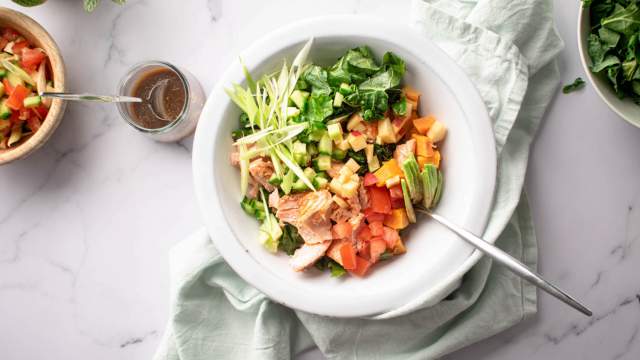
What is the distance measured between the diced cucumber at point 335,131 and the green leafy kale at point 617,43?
0.79 m

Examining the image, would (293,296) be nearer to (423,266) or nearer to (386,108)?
(423,266)

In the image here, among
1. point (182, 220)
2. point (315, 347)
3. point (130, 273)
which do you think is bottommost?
point (315, 347)

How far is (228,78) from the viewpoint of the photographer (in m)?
1.82

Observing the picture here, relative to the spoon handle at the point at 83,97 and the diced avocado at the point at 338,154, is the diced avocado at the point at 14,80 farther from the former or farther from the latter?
the diced avocado at the point at 338,154

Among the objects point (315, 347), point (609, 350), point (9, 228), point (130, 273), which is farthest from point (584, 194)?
point (9, 228)

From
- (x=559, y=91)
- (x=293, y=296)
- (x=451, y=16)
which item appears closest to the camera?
(x=293, y=296)

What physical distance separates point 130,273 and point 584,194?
162 centimetres

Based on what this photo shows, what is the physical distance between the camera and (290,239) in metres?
1.90

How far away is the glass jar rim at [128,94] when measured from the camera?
6.46 feet

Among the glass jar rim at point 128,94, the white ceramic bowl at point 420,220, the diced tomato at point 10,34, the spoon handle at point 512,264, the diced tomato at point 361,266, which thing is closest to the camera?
the spoon handle at point 512,264

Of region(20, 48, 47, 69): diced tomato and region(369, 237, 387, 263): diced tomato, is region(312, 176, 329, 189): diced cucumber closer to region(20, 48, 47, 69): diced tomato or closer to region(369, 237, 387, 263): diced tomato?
region(369, 237, 387, 263): diced tomato

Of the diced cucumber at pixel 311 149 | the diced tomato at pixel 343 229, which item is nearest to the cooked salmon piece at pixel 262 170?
the diced cucumber at pixel 311 149

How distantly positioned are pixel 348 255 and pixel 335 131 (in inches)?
14.5

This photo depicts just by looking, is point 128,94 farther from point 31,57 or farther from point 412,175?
point 412,175
